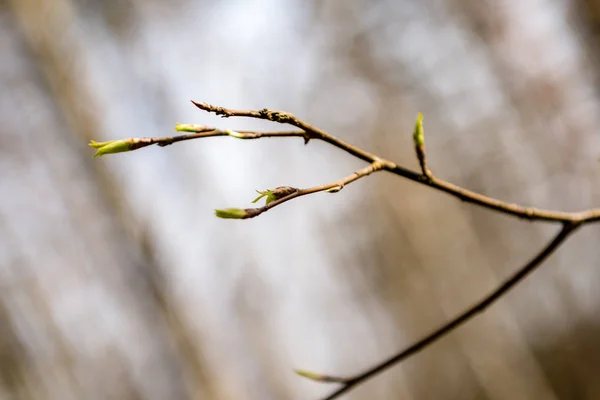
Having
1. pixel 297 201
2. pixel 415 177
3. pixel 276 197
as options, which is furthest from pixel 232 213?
pixel 297 201

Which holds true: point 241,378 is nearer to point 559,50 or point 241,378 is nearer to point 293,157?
point 293,157

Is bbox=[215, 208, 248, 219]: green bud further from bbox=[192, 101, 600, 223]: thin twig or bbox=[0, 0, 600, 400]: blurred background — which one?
bbox=[0, 0, 600, 400]: blurred background

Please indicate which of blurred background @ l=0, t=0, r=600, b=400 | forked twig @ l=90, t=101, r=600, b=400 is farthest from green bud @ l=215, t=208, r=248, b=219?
blurred background @ l=0, t=0, r=600, b=400

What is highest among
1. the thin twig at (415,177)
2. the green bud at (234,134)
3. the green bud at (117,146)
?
the green bud at (117,146)

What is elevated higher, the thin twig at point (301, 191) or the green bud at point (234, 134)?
the green bud at point (234, 134)

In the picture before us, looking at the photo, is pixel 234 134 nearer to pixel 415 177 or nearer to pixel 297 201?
pixel 415 177

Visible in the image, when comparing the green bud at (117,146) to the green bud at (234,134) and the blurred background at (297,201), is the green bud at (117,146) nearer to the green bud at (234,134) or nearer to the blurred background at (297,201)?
the green bud at (234,134)

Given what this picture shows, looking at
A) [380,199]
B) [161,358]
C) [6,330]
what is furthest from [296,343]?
[6,330]

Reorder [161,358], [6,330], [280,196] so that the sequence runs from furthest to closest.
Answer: [161,358] → [6,330] → [280,196]

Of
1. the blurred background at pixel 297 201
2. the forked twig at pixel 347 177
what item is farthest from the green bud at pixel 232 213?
the blurred background at pixel 297 201
